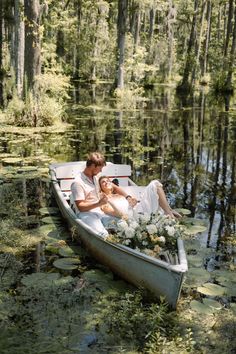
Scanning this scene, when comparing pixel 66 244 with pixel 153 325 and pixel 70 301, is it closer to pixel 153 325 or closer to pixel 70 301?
pixel 70 301

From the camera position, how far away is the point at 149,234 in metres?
6.00

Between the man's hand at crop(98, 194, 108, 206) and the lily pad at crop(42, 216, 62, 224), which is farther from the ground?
the man's hand at crop(98, 194, 108, 206)

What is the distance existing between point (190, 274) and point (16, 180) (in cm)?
545

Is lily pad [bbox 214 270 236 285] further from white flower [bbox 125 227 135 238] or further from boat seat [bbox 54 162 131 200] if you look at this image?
boat seat [bbox 54 162 131 200]

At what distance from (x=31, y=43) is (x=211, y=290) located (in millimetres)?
12770

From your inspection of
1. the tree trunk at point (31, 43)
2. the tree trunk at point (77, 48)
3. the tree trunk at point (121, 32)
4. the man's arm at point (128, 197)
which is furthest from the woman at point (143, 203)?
the tree trunk at point (77, 48)

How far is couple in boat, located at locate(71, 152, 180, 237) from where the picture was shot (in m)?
6.95

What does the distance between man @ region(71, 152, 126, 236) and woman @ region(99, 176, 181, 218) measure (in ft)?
0.48

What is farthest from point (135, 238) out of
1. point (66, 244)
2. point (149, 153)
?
point (149, 153)

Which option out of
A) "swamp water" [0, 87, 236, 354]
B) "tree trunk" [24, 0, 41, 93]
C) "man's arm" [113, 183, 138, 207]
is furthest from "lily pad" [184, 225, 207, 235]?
"tree trunk" [24, 0, 41, 93]

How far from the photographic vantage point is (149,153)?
1395 centimetres

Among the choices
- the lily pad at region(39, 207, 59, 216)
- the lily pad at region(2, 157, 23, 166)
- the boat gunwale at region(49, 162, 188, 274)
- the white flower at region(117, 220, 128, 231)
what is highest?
the white flower at region(117, 220, 128, 231)

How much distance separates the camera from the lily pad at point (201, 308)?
5.28 meters

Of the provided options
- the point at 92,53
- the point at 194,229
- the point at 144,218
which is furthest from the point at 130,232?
the point at 92,53
